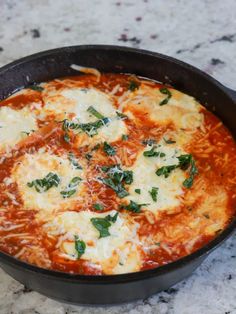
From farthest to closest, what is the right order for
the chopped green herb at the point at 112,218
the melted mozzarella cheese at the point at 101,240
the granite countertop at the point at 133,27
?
the granite countertop at the point at 133,27, the chopped green herb at the point at 112,218, the melted mozzarella cheese at the point at 101,240

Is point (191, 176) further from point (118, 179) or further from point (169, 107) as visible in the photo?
point (169, 107)

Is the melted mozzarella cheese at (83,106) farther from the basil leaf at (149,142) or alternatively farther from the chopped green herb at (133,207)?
the chopped green herb at (133,207)

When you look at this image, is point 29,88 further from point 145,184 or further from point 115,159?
point 145,184

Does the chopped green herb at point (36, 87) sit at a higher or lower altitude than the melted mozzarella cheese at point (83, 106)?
higher

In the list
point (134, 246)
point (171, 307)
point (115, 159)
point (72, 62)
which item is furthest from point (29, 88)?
point (171, 307)

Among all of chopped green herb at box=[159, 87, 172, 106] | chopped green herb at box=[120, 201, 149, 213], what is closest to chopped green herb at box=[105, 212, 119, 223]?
chopped green herb at box=[120, 201, 149, 213]

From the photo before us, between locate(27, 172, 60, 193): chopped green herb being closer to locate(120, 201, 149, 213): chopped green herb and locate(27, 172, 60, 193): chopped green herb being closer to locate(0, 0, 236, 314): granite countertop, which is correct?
locate(120, 201, 149, 213): chopped green herb

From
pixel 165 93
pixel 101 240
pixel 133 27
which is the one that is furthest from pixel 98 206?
pixel 133 27

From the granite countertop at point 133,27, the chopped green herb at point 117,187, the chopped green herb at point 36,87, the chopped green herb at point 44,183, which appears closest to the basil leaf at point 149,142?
the chopped green herb at point 117,187
